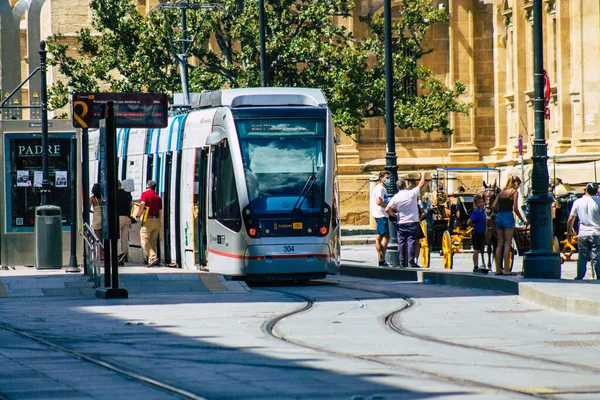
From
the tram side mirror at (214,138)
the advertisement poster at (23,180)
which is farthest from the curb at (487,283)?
the advertisement poster at (23,180)

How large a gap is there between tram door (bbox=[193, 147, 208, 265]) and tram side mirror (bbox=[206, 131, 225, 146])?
69 centimetres

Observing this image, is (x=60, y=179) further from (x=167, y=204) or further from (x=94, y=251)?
(x=94, y=251)

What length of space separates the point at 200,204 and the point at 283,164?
2.52 meters

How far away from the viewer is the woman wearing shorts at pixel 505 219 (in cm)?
2258

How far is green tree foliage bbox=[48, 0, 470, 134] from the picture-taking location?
42281mm

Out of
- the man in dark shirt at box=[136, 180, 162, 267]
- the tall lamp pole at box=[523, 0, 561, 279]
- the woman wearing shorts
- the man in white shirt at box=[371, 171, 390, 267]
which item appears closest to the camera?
the tall lamp pole at box=[523, 0, 561, 279]

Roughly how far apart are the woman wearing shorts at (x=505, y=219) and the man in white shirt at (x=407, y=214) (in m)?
2.13

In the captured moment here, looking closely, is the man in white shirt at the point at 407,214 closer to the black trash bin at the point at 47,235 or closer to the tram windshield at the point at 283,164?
the tram windshield at the point at 283,164

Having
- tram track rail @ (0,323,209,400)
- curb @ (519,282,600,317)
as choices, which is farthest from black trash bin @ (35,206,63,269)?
tram track rail @ (0,323,209,400)

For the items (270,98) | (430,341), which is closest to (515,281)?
(270,98)

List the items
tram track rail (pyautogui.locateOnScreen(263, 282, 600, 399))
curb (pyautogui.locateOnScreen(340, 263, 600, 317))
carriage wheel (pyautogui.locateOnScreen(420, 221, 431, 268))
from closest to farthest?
tram track rail (pyautogui.locateOnScreen(263, 282, 600, 399)), curb (pyautogui.locateOnScreen(340, 263, 600, 317)), carriage wheel (pyautogui.locateOnScreen(420, 221, 431, 268))

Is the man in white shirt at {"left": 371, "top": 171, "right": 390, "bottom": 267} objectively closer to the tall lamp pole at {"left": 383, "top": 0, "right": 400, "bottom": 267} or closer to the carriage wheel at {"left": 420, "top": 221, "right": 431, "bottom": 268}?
the tall lamp pole at {"left": 383, "top": 0, "right": 400, "bottom": 267}

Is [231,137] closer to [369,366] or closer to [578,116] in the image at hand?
[369,366]

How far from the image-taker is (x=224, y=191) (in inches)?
914
